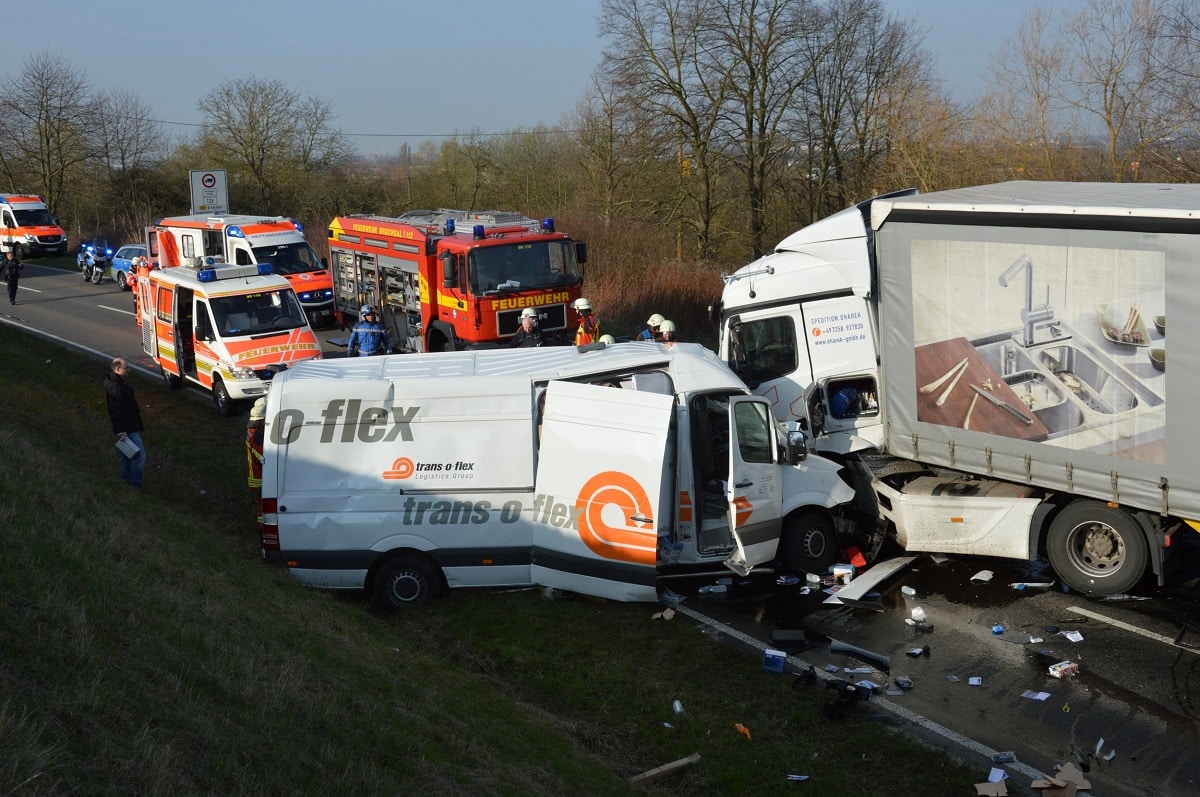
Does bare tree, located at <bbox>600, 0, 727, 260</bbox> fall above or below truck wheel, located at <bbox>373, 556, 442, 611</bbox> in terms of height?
above

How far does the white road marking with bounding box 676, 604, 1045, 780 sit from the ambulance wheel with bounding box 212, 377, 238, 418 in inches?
404

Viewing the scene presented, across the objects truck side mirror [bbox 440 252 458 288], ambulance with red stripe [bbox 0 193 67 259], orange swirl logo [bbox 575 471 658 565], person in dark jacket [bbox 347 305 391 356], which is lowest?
orange swirl logo [bbox 575 471 658 565]

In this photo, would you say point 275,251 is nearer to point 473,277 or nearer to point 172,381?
point 172,381

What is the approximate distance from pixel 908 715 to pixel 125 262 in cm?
3441

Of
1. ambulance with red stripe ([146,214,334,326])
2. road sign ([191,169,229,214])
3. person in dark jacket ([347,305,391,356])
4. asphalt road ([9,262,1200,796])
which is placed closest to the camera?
asphalt road ([9,262,1200,796])

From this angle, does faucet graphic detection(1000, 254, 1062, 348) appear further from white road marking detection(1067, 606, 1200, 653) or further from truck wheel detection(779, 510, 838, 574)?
truck wheel detection(779, 510, 838, 574)

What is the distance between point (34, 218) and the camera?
4603 cm

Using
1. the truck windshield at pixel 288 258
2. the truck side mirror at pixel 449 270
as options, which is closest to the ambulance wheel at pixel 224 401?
the truck side mirror at pixel 449 270

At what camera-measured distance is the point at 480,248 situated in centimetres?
1784

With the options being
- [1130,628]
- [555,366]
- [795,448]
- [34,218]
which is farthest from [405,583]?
[34,218]

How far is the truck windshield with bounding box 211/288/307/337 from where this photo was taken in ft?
56.5

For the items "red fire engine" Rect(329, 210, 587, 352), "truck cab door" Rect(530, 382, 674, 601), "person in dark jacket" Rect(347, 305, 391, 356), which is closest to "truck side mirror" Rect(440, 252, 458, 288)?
"red fire engine" Rect(329, 210, 587, 352)

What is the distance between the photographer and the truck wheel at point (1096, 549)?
9.29 metres

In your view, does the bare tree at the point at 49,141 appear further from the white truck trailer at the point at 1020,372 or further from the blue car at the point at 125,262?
the white truck trailer at the point at 1020,372
